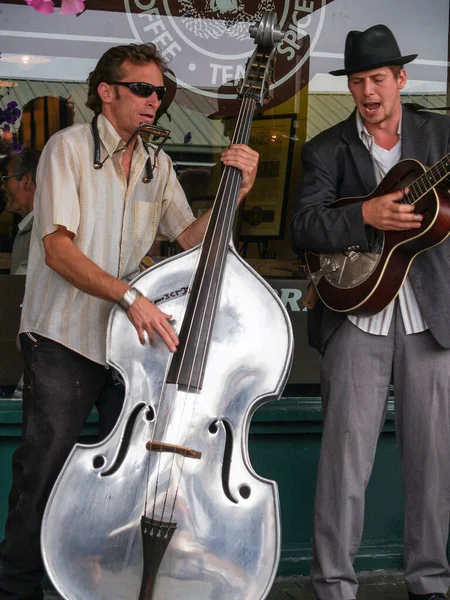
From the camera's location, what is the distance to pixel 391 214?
285 cm

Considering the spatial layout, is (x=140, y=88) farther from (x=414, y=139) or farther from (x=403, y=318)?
(x=403, y=318)

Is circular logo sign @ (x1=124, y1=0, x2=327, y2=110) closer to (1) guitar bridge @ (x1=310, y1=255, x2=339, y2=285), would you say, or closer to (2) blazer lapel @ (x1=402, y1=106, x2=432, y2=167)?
(2) blazer lapel @ (x1=402, y1=106, x2=432, y2=167)

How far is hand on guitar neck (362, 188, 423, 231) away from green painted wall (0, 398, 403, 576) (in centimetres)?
104

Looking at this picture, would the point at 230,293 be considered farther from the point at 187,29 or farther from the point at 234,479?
the point at 187,29

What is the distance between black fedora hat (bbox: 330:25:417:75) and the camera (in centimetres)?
304

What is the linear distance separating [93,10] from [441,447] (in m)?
2.38

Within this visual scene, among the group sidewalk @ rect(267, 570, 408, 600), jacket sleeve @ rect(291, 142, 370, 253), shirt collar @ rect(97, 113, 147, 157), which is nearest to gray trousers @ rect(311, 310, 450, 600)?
jacket sleeve @ rect(291, 142, 370, 253)

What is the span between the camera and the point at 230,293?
268cm

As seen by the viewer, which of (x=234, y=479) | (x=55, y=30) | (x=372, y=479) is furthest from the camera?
(x=55, y=30)

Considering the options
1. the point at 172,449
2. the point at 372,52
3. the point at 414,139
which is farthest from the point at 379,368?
the point at 372,52

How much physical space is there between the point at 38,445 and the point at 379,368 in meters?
1.05

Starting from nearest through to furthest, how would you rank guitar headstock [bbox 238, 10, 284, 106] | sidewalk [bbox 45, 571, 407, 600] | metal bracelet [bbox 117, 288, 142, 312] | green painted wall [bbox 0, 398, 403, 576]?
1. metal bracelet [bbox 117, 288, 142, 312]
2. guitar headstock [bbox 238, 10, 284, 106]
3. sidewalk [bbox 45, 571, 407, 600]
4. green painted wall [bbox 0, 398, 403, 576]

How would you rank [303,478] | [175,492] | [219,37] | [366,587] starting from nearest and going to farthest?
[175,492] < [366,587] < [303,478] < [219,37]

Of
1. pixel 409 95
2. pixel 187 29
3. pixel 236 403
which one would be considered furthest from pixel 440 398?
pixel 187 29
